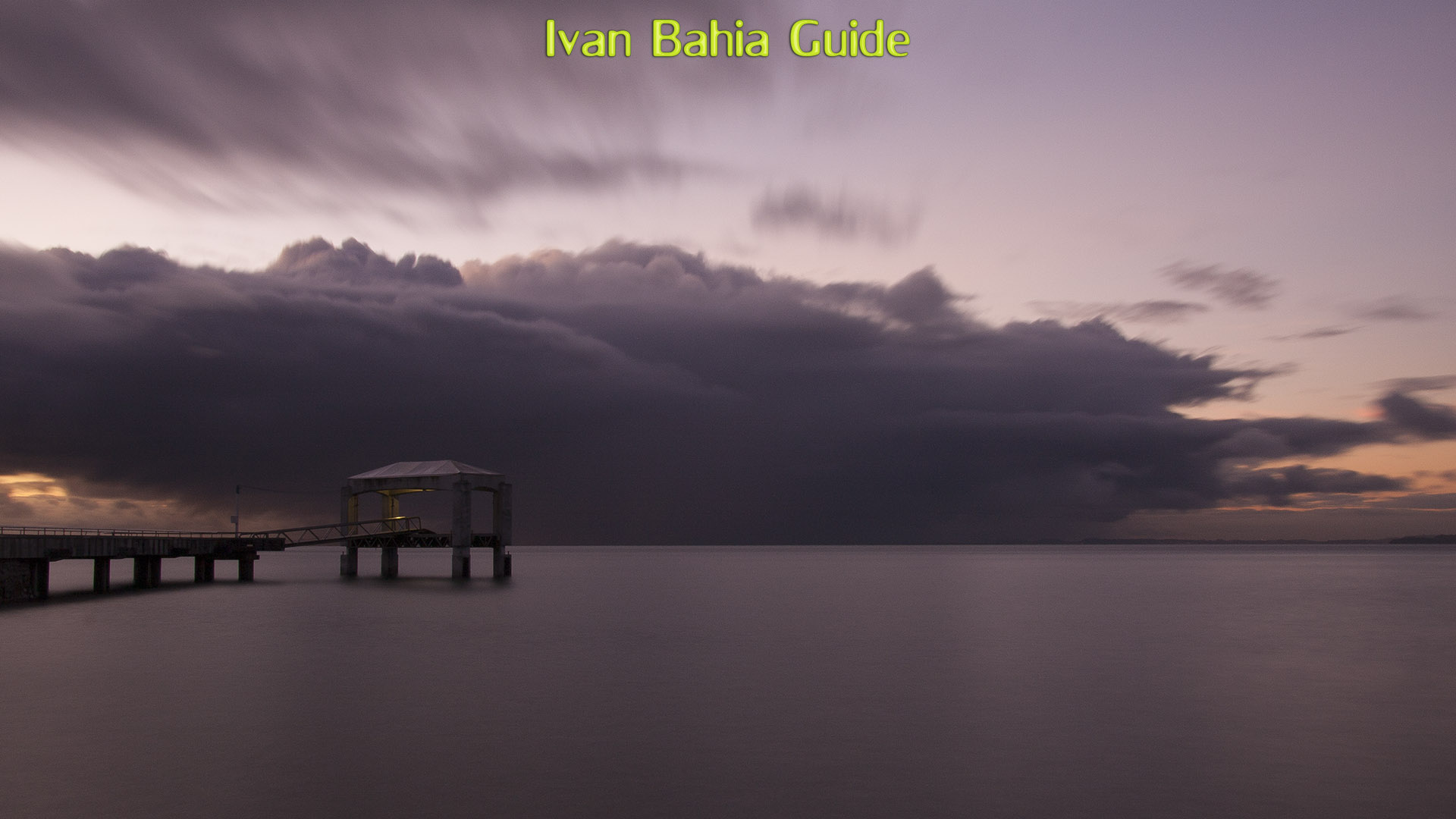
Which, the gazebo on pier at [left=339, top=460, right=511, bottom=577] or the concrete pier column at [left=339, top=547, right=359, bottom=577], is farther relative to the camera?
the concrete pier column at [left=339, top=547, right=359, bottom=577]

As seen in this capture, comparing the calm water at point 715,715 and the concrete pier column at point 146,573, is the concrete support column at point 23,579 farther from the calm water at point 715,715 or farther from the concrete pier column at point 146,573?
the concrete pier column at point 146,573

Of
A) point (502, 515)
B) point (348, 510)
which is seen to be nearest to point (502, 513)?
point (502, 515)

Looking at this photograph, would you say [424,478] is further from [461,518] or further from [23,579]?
[23,579]

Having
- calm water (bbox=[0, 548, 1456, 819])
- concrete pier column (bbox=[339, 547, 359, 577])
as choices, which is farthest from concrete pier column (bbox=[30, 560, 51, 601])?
concrete pier column (bbox=[339, 547, 359, 577])

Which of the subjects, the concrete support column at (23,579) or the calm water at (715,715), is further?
the concrete support column at (23,579)

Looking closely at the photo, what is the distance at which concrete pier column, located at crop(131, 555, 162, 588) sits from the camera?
72750 millimetres

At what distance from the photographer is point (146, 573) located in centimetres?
7375

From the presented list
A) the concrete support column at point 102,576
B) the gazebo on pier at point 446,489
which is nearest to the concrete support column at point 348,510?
the gazebo on pier at point 446,489

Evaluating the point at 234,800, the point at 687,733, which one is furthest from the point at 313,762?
the point at 687,733

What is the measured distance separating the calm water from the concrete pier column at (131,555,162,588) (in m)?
22.7

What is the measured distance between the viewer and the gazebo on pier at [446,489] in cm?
6328

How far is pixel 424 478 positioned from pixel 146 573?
88.2 feet

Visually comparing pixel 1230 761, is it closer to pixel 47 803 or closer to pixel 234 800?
pixel 234 800

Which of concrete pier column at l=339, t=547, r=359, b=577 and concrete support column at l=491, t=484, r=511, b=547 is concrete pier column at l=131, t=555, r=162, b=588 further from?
concrete support column at l=491, t=484, r=511, b=547
